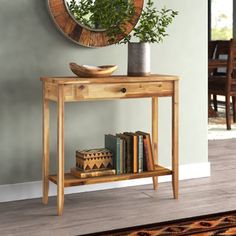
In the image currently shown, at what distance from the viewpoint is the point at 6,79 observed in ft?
12.3

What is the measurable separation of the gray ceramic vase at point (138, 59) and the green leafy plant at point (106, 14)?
0.43 feet

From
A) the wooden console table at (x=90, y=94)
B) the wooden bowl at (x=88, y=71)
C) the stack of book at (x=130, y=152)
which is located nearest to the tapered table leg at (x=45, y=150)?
the wooden console table at (x=90, y=94)

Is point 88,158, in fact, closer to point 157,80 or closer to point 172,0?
point 157,80

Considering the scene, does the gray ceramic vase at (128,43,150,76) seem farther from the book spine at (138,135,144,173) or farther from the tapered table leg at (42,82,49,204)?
the tapered table leg at (42,82,49,204)

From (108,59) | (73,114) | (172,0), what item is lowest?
(73,114)

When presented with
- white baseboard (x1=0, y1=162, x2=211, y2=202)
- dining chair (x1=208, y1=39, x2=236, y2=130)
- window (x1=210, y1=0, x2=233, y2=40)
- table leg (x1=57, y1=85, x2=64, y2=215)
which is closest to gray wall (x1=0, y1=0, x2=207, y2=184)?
white baseboard (x1=0, y1=162, x2=211, y2=202)

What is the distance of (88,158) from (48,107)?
405 mm

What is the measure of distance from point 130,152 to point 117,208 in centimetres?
36

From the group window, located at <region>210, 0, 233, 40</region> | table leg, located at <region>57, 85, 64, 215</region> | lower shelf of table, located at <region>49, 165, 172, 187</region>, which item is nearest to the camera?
table leg, located at <region>57, 85, 64, 215</region>

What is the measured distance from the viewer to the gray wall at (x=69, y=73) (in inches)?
148

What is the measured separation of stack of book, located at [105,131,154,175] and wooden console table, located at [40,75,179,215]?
0.06 meters

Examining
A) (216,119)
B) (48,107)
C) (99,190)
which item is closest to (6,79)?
(48,107)

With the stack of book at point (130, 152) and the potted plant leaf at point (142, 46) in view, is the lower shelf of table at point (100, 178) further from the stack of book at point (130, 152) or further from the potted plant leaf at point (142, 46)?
the potted plant leaf at point (142, 46)

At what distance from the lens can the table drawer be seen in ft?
11.4
